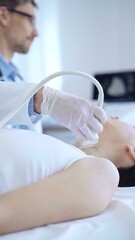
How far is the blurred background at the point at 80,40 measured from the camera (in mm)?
3287

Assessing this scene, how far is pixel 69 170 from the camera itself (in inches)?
32.9

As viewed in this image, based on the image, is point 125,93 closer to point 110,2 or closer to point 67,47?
point 67,47

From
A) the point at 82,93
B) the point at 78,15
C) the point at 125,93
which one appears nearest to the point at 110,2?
the point at 78,15

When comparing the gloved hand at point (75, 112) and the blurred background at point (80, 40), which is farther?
the blurred background at point (80, 40)

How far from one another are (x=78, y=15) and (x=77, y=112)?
2.76 meters

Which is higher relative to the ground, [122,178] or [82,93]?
[122,178]

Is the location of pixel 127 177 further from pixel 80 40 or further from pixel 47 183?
pixel 80 40

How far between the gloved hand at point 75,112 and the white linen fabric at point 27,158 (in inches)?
5.3

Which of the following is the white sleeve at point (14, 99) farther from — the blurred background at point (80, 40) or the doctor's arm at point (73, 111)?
the blurred background at point (80, 40)

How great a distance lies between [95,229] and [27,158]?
0.80 ft

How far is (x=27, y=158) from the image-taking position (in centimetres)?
82

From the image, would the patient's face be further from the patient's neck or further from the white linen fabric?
the white linen fabric

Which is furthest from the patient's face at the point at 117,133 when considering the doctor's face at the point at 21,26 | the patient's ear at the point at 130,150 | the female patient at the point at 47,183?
the doctor's face at the point at 21,26

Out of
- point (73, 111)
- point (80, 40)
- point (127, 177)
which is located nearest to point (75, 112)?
point (73, 111)
